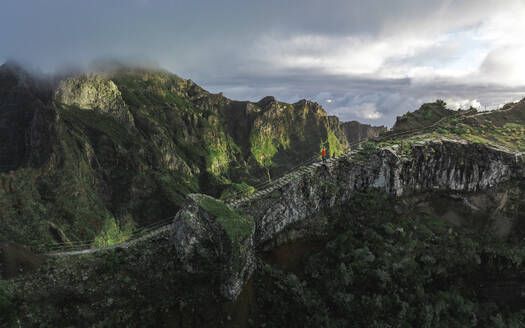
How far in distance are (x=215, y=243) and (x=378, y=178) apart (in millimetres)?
15741

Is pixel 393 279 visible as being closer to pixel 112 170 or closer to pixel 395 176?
pixel 395 176

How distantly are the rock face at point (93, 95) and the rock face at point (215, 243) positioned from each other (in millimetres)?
135365

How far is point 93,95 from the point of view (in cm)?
12519

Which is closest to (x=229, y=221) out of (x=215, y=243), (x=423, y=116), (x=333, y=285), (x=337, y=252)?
(x=215, y=243)

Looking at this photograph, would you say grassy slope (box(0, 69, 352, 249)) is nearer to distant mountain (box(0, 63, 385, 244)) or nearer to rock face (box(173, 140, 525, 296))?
distant mountain (box(0, 63, 385, 244))

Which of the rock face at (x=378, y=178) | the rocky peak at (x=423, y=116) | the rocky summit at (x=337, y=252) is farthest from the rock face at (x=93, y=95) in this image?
the rocky peak at (x=423, y=116)

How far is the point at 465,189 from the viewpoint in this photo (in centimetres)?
2388

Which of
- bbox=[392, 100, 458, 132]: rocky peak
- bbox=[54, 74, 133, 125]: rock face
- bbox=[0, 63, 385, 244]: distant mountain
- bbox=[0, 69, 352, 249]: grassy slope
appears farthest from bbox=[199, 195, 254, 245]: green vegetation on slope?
→ bbox=[54, 74, 133, 125]: rock face

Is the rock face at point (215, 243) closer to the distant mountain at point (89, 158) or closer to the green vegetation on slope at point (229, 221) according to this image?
the green vegetation on slope at point (229, 221)

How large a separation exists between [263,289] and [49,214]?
100557 millimetres

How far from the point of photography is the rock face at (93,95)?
116500 millimetres

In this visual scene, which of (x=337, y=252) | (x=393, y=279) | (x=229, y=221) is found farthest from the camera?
(x=337, y=252)

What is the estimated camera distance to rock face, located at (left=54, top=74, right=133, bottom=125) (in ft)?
Result: 382

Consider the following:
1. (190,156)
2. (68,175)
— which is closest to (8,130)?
(68,175)
